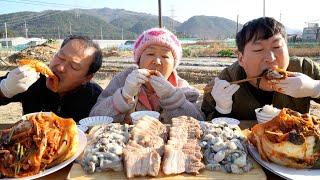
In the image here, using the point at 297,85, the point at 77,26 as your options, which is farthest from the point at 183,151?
the point at 77,26

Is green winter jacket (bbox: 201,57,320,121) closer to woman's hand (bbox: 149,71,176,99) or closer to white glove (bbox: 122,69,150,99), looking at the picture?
woman's hand (bbox: 149,71,176,99)

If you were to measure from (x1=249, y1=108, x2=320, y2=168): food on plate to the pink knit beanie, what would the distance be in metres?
1.70

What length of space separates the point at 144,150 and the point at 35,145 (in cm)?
60

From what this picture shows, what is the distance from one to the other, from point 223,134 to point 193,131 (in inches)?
8.6

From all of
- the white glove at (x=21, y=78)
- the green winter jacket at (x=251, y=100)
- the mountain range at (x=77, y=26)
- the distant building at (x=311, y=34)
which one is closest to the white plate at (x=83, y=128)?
the white glove at (x=21, y=78)

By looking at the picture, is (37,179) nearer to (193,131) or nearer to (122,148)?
(122,148)

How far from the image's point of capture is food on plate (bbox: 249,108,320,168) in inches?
71.7

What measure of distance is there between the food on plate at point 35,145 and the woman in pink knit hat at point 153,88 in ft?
3.52

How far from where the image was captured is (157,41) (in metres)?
3.40

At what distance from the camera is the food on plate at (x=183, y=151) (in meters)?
1.79

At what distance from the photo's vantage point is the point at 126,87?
121 inches

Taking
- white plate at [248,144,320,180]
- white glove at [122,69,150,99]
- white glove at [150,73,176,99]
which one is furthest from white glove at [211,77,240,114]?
white plate at [248,144,320,180]

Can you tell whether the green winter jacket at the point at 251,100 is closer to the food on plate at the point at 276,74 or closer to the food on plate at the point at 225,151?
the food on plate at the point at 276,74

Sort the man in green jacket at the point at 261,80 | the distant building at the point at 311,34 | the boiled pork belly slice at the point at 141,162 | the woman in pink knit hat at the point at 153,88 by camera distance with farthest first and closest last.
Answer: the distant building at the point at 311,34 < the woman in pink knit hat at the point at 153,88 < the man in green jacket at the point at 261,80 < the boiled pork belly slice at the point at 141,162
